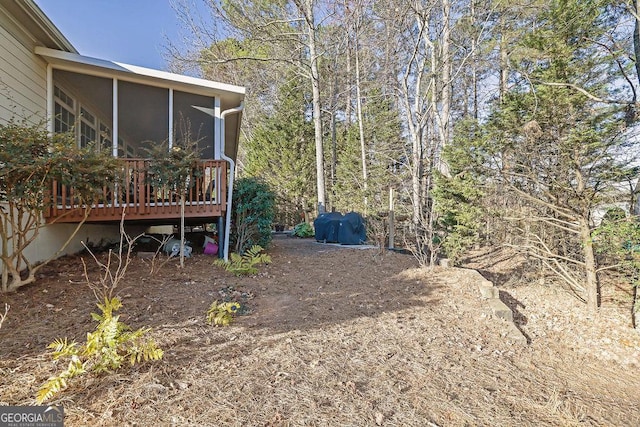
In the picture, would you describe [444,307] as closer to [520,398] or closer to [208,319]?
[520,398]

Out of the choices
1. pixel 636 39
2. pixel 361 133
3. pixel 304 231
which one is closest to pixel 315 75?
pixel 361 133

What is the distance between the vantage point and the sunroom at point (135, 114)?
529cm

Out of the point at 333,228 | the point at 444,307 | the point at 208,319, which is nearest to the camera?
the point at 208,319

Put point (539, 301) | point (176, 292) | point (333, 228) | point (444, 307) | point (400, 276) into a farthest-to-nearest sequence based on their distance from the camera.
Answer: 1. point (333, 228)
2. point (400, 276)
3. point (539, 301)
4. point (444, 307)
5. point (176, 292)

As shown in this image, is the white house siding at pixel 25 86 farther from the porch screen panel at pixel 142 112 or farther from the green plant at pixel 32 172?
the porch screen panel at pixel 142 112

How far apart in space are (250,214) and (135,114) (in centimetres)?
367

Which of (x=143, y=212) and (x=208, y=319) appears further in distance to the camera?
(x=143, y=212)

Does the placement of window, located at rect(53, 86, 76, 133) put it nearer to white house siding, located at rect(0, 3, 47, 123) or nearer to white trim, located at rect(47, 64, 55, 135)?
white trim, located at rect(47, 64, 55, 135)

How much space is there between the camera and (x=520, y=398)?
2590mm

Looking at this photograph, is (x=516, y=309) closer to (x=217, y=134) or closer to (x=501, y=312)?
(x=501, y=312)

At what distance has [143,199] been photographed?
17.9 feet

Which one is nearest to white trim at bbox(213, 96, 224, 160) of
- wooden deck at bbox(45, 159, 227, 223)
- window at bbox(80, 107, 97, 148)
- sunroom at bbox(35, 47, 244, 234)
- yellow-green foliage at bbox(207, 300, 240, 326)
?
sunroom at bbox(35, 47, 244, 234)

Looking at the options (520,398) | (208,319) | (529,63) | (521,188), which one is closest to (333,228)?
(521,188)

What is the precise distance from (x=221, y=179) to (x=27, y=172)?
2.85m
